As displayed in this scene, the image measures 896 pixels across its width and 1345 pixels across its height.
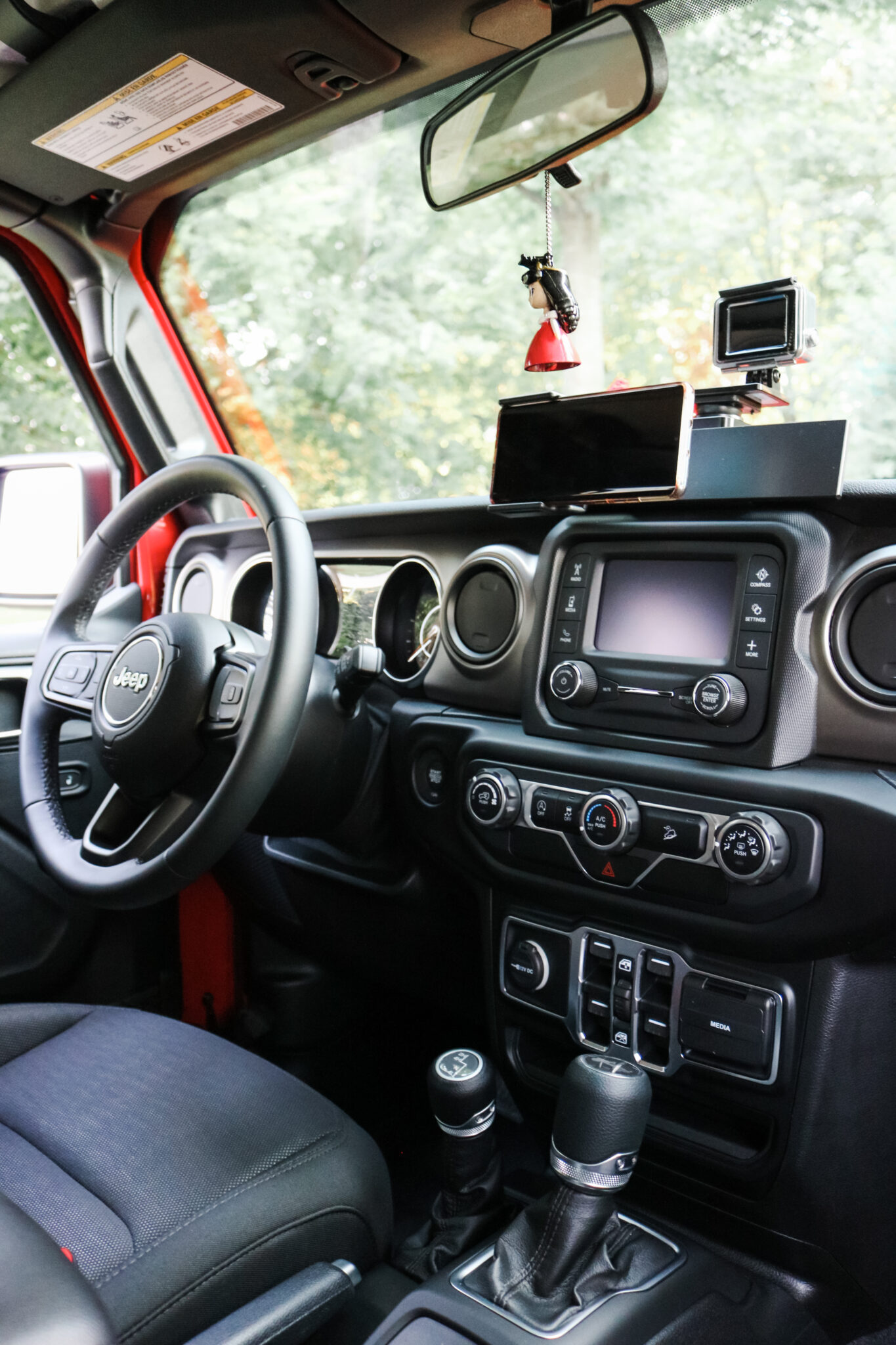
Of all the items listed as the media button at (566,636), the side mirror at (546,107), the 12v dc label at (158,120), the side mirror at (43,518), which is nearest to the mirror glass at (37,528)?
the side mirror at (43,518)

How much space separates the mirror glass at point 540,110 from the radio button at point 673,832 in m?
0.96

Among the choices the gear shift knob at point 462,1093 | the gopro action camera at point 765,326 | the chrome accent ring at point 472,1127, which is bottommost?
the chrome accent ring at point 472,1127

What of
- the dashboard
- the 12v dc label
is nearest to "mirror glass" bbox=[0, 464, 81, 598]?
the 12v dc label

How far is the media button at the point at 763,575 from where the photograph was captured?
1238 mm

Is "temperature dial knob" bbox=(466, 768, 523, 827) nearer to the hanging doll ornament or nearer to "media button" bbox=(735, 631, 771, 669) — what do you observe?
"media button" bbox=(735, 631, 771, 669)

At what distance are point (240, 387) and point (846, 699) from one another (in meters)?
1.87

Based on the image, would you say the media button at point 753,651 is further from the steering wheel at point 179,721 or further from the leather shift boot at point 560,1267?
the leather shift boot at point 560,1267

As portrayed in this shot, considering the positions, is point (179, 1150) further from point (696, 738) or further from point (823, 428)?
point (823, 428)

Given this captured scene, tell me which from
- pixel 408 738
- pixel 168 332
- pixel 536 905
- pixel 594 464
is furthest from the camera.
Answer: pixel 168 332

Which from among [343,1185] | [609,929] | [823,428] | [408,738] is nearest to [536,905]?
[609,929]

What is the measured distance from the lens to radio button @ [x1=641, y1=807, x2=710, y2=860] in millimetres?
1232

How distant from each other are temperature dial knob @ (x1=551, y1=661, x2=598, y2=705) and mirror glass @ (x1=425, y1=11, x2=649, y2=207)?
2.53 ft

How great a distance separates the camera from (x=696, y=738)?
4.23ft

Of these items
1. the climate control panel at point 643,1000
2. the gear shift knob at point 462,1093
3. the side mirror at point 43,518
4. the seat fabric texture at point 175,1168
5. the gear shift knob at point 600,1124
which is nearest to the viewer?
the seat fabric texture at point 175,1168
